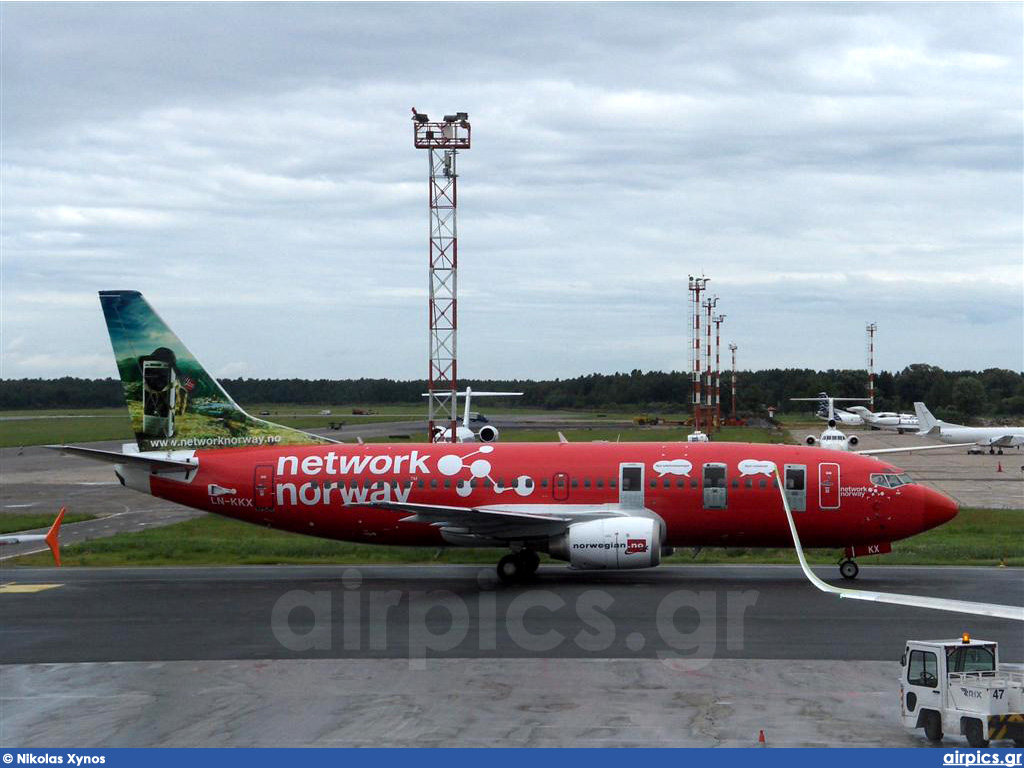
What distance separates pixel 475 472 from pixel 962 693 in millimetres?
19014

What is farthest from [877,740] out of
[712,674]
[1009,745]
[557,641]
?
[557,641]

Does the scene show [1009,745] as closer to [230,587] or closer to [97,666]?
[97,666]

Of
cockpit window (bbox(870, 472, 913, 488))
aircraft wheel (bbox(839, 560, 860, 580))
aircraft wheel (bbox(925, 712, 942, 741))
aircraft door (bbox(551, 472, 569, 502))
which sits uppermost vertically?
cockpit window (bbox(870, 472, 913, 488))

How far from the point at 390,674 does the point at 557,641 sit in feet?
14.2

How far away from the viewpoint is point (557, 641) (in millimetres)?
24062

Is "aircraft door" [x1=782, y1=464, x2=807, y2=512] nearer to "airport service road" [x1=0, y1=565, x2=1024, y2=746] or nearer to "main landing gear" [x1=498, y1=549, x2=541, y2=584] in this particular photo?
"airport service road" [x1=0, y1=565, x2=1024, y2=746]

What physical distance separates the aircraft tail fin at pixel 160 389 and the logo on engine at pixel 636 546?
12.5 metres

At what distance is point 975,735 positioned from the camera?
15.8m

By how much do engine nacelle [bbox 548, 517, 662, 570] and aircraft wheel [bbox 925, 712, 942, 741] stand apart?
13.8 metres

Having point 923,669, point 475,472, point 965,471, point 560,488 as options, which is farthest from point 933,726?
point 965,471

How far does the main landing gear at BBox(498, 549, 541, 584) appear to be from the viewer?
106ft

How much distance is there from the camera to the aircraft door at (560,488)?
3269 centimetres

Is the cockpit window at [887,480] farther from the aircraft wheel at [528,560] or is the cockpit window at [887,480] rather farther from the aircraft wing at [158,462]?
the aircraft wing at [158,462]

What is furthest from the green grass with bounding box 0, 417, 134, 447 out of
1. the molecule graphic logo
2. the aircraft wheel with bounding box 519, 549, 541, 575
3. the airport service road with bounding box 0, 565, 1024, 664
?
the aircraft wheel with bounding box 519, 549, 541, 575
